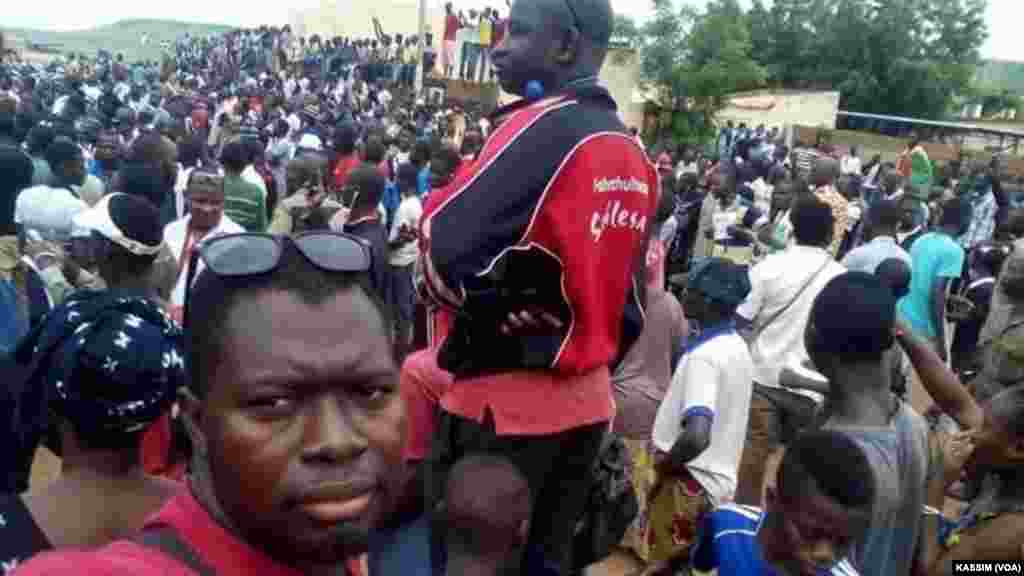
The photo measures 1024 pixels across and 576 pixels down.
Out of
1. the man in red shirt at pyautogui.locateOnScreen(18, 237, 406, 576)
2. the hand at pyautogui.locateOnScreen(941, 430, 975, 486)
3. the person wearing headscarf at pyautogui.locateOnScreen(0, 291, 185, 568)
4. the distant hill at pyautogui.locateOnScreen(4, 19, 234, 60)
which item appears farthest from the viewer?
the distant hill at pyautogui.locateOnScreen(4, 19, 234, 60)

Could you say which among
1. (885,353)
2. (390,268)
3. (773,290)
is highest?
(885,353)

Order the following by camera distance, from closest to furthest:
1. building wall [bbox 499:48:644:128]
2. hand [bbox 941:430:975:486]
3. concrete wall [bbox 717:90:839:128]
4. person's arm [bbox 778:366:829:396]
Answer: hand [bbox 941:430:975:486] < person's arm [bbox 778:366:829:396] < building wall [bbox 499:48:644:128] < concrete wall [bbox 717:90:839:128]

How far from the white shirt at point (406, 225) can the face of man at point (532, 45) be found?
12.2ft

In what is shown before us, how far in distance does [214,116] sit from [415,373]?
13085mm

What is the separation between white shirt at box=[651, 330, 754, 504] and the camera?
3.54 meters

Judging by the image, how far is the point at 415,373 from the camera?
8.63ft

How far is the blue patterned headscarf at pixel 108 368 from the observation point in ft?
6.40

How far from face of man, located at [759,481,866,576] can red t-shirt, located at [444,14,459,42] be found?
24800mm

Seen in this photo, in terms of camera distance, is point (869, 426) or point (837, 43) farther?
point (837, 43)

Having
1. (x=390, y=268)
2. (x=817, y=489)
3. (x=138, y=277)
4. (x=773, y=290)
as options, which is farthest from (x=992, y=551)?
Result: (x=390, y=268)

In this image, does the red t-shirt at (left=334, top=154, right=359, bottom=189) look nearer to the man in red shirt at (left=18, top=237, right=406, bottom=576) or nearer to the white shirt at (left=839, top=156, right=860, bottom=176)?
the man in red shirt at (left=18, top=237, right=406, bottom=576)

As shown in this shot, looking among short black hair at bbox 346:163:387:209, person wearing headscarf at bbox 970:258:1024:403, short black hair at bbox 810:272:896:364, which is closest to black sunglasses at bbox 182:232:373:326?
short black hair at bbox 810:272:896:364

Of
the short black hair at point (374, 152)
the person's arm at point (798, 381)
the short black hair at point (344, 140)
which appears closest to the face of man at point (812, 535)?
the person's arm at point (798, 381)

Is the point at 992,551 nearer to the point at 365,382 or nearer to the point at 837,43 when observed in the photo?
the point at 365,382
